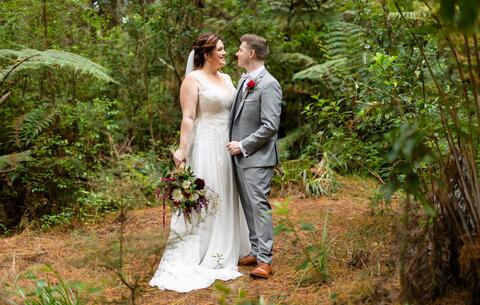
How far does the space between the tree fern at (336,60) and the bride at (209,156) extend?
3421mm

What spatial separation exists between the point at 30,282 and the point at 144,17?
537 centimetres

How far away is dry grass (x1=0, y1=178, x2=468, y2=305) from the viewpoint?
121 inches

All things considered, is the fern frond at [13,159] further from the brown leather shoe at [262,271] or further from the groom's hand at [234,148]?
the brown leather shoe at [262,271]

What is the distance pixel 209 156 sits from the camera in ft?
Answer: 17.2

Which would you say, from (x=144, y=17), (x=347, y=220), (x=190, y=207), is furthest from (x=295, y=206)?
(x=144, y=17)

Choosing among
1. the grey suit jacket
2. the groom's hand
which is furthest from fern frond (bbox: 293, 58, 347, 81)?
the groom's hand

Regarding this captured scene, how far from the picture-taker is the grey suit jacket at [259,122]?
4863mm

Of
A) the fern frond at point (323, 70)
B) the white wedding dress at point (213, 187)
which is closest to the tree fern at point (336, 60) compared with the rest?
the fern frond at point (323, 70)

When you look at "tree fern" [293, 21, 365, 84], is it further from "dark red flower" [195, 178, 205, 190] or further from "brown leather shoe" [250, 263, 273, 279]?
"brown leather shoe" [250, 263, 273, 279]

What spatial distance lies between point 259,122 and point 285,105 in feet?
16.1

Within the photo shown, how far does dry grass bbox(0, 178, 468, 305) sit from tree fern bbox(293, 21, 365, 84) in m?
2.36

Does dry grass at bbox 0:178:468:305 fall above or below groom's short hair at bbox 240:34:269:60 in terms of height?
below

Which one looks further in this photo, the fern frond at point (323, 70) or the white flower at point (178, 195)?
the fern frond at point (323, 70)

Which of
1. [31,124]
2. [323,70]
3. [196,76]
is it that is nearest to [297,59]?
[323,70]
